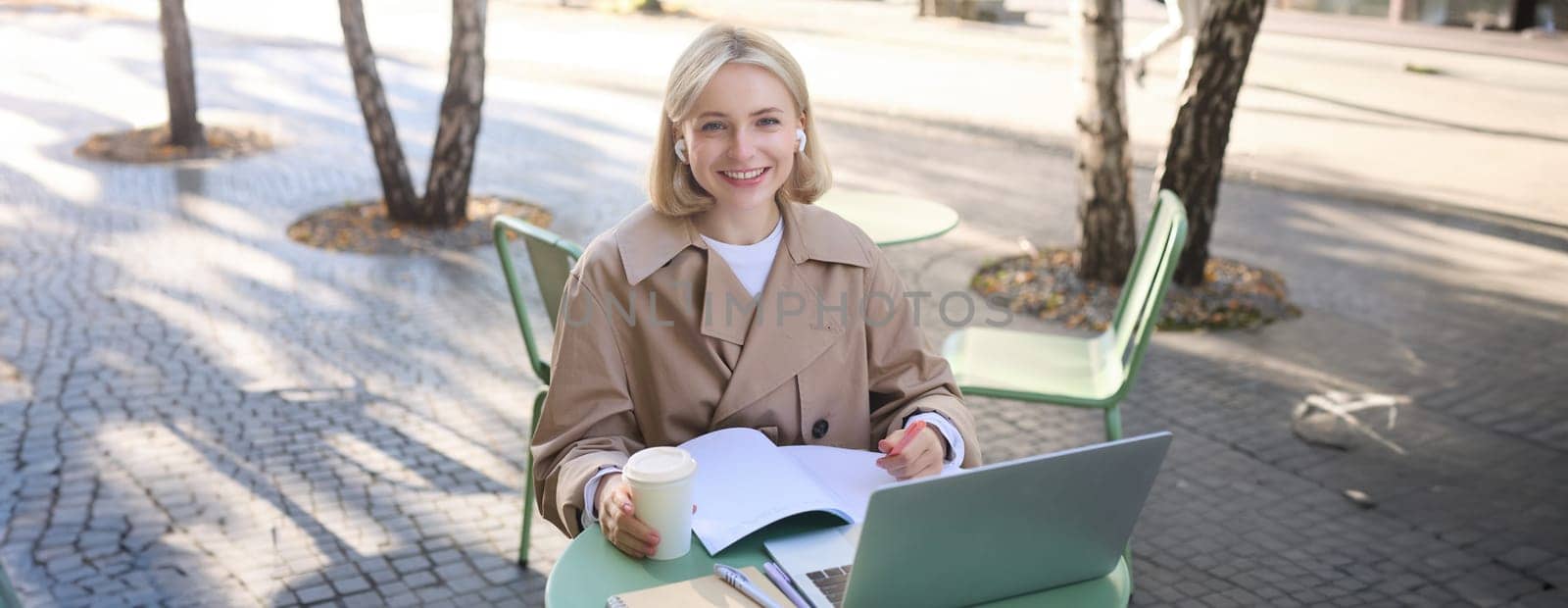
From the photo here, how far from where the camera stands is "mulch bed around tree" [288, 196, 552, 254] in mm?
8016

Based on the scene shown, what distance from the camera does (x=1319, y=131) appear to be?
1230cm

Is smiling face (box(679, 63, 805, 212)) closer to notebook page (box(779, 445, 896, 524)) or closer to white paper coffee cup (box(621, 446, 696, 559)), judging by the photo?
notebook page (box(779, 445, 896, 524))

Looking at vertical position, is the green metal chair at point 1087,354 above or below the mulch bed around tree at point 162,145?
above

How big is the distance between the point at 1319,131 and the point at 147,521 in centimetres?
1115

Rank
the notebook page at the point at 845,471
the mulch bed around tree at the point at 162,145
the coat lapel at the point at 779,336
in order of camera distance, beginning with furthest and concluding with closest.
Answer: the mulch bed around tree at the point at 162,145, the coat lapel at the point at 779,336, the notebook page at the point at 845,471

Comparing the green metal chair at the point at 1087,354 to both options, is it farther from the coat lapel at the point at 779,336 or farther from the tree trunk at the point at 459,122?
the tree trunk at the point at 459,122

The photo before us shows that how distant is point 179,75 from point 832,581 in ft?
33.8

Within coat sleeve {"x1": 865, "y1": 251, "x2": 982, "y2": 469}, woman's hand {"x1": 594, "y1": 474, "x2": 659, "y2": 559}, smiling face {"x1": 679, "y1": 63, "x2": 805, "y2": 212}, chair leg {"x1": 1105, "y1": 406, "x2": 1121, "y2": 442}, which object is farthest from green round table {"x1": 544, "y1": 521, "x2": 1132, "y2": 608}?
chair leg {"x1": 1105, "y1": 406, "x2": 1121, "y2": 442}

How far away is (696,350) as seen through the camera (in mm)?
2379

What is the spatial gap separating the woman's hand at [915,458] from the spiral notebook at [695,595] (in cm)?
44

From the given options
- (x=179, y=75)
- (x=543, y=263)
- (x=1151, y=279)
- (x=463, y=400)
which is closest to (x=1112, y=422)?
(x=1151, y=279)

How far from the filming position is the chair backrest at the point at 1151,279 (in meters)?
3.65

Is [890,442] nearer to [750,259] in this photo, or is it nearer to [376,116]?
[750,259]

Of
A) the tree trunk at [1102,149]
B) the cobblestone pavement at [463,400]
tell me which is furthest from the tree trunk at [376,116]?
the tree trunk at [1102,149]
